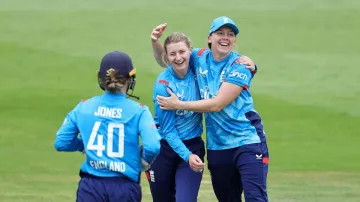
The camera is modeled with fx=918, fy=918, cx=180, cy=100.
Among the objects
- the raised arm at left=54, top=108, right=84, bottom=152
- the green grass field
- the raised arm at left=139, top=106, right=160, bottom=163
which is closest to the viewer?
the raised arm at left=139, top=106, right=160, bottom=163

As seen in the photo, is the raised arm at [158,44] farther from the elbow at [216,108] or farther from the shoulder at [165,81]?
the elbow at [216,108]

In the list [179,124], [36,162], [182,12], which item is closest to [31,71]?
[182,12]

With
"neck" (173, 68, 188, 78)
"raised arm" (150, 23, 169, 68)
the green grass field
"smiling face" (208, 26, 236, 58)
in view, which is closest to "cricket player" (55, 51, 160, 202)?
"neck" (173, 68, 188, 78)

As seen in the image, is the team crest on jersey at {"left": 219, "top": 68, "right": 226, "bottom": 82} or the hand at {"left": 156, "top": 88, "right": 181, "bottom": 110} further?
the team crest on jersey at {"left": 219, "top": 68, "right": 226, "bottom": 82}

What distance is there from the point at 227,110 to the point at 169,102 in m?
0.51

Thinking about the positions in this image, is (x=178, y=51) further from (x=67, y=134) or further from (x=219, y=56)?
(x=67, y=134)

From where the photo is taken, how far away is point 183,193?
7.76 meters

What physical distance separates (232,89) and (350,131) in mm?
8552

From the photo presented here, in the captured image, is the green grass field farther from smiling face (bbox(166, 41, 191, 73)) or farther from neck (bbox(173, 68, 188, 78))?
smiling face (bbox(166, 41, 191, 73))

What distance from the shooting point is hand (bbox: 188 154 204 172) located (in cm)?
753

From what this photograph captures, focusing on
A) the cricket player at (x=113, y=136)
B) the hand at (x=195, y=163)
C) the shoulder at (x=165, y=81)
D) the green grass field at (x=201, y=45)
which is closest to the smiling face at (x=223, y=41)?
the shoulder at (x=165, y=81)

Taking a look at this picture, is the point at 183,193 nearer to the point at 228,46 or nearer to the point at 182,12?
the point at 228,46

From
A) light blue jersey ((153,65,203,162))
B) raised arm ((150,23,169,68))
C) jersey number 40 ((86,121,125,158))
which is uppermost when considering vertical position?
raised arm ((150,23,169,68))

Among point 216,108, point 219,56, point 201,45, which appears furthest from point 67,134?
point 201,45
